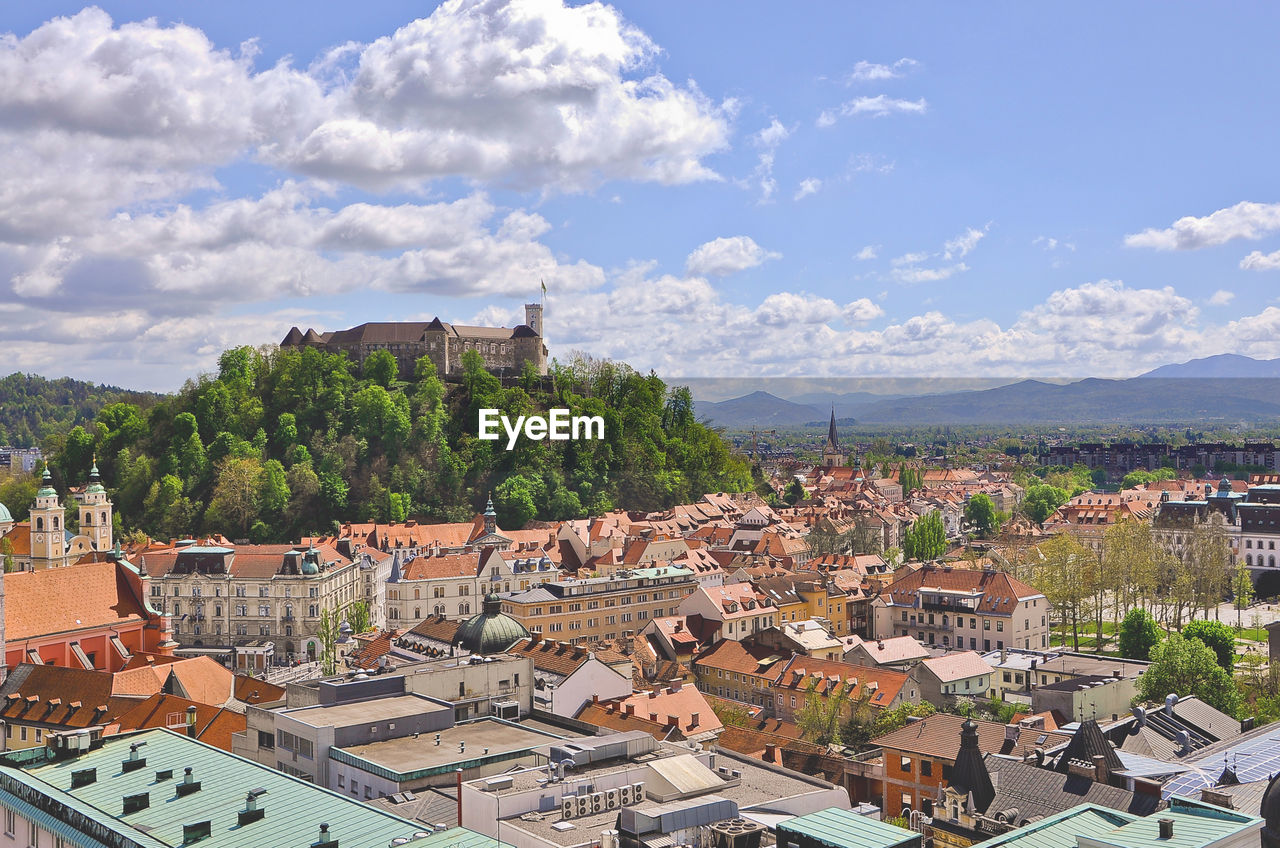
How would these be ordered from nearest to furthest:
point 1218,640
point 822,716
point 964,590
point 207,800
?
point 207,800 → point 822,716 → point 1218,640 → point 964,590

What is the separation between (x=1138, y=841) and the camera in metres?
16.9

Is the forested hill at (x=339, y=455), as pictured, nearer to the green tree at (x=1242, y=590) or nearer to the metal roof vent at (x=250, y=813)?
the green tree at (x=1242, y=590)

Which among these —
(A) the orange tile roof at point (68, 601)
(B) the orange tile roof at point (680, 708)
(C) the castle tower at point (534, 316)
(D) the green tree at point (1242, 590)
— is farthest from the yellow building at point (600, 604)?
(C) the castle tower at point (534, 316)

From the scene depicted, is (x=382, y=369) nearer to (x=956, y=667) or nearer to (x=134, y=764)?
(x=956, y=667)

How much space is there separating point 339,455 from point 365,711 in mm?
68982

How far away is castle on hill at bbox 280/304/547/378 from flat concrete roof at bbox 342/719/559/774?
3240 inches

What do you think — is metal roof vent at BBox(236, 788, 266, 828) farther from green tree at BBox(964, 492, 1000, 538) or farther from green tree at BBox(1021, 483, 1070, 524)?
green tree at BBox(1021, 483, 1070, 524)

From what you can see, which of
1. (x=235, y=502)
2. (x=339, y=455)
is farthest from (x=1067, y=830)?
(x=339, y=455)

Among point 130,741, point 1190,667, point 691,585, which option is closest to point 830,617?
point 691,585

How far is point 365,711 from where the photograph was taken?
2878 centimetres

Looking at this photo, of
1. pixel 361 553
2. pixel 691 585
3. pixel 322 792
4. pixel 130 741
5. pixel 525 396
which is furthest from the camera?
pixel 525 396

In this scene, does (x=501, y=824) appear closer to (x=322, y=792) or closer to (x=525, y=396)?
(x=322, y=792)

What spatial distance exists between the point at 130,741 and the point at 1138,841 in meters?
19.7

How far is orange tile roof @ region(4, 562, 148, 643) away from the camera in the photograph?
47875mm
